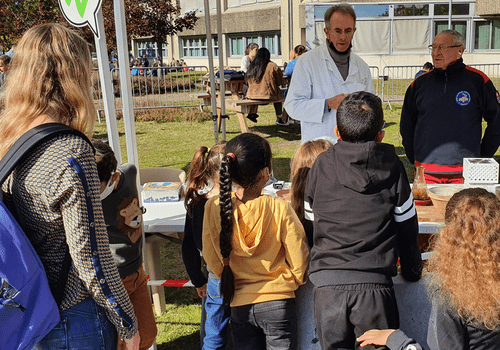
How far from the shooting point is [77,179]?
1.51m

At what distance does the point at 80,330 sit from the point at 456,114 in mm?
3245

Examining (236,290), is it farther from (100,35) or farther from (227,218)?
(100,35)

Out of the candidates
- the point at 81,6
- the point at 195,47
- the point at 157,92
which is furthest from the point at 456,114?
the point at 195,47

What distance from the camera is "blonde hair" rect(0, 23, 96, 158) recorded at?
1593 mm

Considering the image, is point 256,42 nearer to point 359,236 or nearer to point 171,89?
point 171,89

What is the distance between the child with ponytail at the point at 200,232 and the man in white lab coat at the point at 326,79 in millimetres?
1145

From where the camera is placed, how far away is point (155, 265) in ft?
11.5

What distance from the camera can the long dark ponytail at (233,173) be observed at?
81.0 inches

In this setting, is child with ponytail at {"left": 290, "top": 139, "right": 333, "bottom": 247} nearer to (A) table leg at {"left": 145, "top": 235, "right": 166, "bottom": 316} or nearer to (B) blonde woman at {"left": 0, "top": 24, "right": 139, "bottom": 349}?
(B) blonde woman at {"left": 0, "top": 24, "right": 139, "bottom": 349}

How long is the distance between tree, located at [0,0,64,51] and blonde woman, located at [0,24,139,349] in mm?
18580

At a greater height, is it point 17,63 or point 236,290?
point 17,63

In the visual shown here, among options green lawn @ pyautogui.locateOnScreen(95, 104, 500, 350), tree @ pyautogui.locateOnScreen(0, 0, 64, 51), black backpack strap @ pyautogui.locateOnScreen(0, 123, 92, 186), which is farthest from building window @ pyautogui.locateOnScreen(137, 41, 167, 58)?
black backpack strap @ pyautogui.locateOnScreen(0, 123, 92, 186)

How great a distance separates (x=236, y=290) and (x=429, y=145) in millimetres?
2407

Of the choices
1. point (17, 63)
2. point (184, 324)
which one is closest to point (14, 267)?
point (17, 63)
